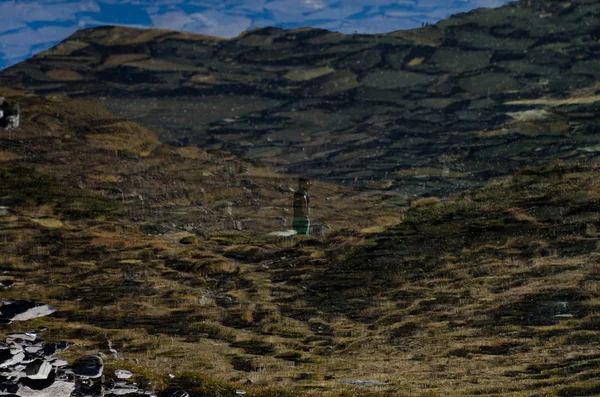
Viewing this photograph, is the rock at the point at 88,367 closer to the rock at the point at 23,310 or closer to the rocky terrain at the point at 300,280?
the rocky terrain at the point at 300,280

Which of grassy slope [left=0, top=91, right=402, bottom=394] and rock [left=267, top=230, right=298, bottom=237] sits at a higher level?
grassy slope [left=0, top=91, right=402, bottom=394]

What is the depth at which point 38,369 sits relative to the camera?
877 inches

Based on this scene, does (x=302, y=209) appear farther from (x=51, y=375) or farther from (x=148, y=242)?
(x=51, y=375)

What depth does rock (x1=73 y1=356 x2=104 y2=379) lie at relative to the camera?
24.6 m

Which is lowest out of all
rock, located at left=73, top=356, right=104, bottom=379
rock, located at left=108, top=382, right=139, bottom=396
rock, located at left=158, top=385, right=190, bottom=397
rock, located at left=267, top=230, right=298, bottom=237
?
rock, located at left=267, top=230, right=298, bottom=237

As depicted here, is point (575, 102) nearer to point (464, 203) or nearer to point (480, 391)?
point (464, 203)

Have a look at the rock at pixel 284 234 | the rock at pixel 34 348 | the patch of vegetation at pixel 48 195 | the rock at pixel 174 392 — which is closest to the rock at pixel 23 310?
the rock at pixel 34 348

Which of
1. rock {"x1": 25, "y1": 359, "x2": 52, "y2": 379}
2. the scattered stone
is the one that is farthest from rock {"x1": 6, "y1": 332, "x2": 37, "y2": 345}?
the scattered stone

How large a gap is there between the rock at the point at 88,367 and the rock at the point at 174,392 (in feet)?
7.37

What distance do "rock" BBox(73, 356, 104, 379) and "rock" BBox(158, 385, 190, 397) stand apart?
2.25m

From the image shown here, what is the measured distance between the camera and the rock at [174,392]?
24.5m

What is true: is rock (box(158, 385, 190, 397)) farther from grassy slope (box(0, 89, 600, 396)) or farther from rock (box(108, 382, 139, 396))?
grassy slope (box(0, 89, 600, 396))

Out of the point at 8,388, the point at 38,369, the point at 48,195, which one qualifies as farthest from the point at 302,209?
the point at 48,195

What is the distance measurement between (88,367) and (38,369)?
287 centimetres
